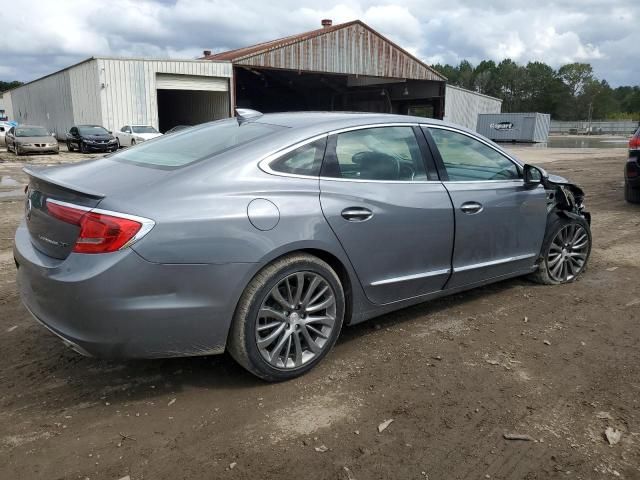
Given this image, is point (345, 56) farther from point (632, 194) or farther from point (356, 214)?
point (356, 214)

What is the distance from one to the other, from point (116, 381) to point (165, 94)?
1567 inches

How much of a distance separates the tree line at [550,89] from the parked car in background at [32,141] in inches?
4146

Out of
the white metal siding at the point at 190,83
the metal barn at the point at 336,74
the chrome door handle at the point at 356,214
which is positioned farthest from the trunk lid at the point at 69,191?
the metal barn at the point at 336,74

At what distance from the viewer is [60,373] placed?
3.30 metres

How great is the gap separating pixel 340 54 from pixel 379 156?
30661 mm

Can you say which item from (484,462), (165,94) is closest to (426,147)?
(484,462)

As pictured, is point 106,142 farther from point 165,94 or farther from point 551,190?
point 551,190

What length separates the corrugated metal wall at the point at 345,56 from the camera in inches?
1203

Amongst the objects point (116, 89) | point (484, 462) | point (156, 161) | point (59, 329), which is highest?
point (116, 89)

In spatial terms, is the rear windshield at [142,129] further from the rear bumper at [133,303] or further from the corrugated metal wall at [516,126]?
the corrugated metal wall at [516,126]

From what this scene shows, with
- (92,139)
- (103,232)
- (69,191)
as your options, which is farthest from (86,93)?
(103,232)

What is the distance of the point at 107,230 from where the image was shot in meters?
2.62

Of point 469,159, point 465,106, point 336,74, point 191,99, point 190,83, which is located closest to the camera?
point 469,159

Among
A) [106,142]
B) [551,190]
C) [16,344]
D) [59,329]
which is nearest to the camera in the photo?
[59,329]
